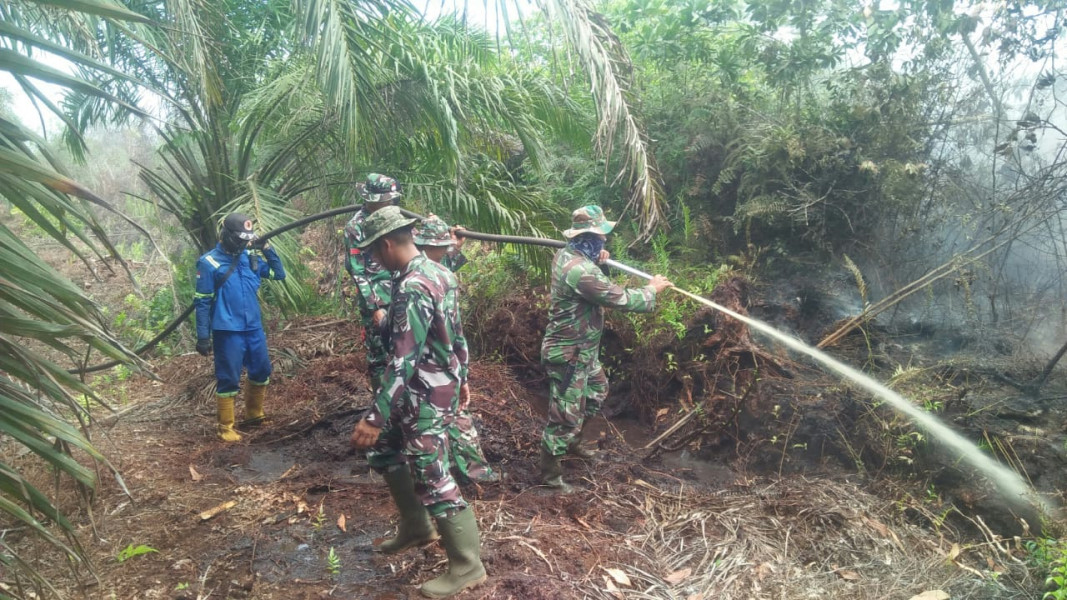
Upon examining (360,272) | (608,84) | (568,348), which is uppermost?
(608,84)

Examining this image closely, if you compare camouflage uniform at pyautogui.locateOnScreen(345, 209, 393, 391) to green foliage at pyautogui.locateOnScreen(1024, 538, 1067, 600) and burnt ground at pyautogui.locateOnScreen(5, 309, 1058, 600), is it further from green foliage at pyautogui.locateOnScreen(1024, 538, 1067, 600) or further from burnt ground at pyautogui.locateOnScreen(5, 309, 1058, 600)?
green foliage at pyautogui.locateOnScreen(1024, 538, 1067, 600)

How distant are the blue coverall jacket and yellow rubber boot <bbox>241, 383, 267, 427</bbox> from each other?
1.10 feet

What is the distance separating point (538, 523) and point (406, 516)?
2.88 feet

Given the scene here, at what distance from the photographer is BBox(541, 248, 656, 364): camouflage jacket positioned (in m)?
4.96

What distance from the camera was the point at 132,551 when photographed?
3.91 m

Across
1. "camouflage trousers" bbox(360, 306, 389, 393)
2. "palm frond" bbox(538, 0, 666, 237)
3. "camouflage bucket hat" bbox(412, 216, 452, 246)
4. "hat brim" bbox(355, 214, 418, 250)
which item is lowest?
"camouflage trousers" bbox(360, 306, 389, 393)

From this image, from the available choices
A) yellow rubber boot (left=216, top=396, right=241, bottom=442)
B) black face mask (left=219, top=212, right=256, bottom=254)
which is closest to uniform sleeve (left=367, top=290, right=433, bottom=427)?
black face mask (left=219, top=212, right=256, bottom=254)

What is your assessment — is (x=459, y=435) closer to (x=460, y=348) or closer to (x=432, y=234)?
(x=460, y=348)

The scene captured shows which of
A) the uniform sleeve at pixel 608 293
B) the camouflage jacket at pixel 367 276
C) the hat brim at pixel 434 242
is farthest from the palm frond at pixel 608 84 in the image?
the camouflage jacket at pixel 367 276

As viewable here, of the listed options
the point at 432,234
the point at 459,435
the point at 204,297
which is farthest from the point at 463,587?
the point at 204,297

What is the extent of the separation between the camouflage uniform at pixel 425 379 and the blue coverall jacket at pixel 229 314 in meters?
2.58

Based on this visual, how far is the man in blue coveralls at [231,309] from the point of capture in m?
5.50

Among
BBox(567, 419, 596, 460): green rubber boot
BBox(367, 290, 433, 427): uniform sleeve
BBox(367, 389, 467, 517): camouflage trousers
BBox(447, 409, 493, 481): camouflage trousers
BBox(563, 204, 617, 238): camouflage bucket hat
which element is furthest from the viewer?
BBox(567, 419, 596, 460): green rubber boot

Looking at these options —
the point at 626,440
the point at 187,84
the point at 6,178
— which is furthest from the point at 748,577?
the point at 187,84
